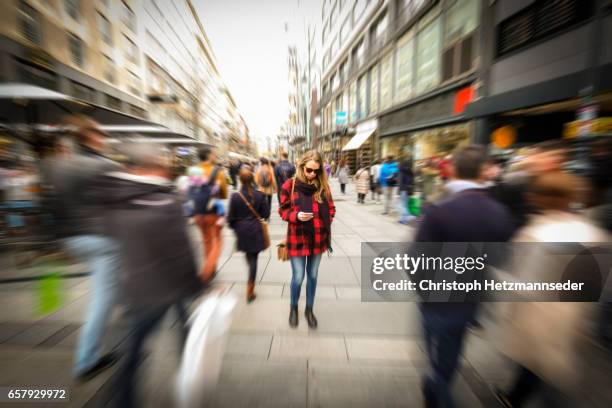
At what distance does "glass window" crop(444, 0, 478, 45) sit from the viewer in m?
10.2

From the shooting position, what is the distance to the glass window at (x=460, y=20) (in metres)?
10.2

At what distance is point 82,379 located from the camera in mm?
2064

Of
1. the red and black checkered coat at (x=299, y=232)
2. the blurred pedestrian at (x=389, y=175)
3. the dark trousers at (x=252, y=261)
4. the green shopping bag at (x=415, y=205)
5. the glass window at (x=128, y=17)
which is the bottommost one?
the dark trousers at (x=252, y=261)

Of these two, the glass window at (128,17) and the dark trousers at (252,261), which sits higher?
the glass window at (128,17)

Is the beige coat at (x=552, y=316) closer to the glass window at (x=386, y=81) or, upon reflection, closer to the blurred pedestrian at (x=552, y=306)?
the blurred pedestrian at (x=552, y=306)

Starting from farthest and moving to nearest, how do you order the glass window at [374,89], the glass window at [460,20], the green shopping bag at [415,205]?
the glass window at [374,89] → the glass window at [460,20] → the green shopping bag at [415,205]

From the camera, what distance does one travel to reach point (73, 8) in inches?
218

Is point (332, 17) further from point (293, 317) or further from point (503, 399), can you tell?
point (503, 399)

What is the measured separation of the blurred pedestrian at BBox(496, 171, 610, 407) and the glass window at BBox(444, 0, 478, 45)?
1208 cm

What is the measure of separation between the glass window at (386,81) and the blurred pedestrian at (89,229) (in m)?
17.5

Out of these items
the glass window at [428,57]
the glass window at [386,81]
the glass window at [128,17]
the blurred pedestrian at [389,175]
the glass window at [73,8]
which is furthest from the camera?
the glass window at [386,81]

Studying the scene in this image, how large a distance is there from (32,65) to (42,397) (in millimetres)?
5791

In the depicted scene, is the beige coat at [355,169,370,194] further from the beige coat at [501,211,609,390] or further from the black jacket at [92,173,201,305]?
the black jacket at [92,173,201,305]

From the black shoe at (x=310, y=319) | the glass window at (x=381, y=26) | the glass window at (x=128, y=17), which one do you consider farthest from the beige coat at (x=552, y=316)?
the glass window at (x=381, y=26)
